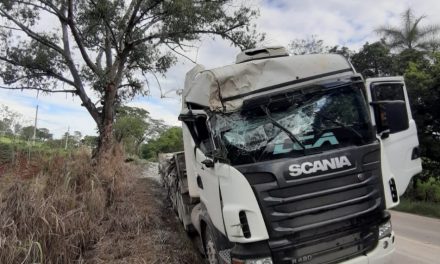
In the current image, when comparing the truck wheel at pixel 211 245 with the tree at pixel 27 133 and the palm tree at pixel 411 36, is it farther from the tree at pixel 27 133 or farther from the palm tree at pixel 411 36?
the palm tree at pixel 411 36

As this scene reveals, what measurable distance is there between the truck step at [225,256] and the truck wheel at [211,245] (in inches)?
7.5

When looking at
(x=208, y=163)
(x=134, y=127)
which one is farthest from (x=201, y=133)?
(x=134, y=127)

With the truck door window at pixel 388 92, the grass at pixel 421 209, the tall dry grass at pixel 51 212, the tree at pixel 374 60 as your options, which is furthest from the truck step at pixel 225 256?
the tree at pixel 374 60

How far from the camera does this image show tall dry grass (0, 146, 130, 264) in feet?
17.5

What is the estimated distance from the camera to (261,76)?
16.5 feet

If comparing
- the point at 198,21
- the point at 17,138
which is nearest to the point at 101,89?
the point at 198,21

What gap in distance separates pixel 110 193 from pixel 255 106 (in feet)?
17.4

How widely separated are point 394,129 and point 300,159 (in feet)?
5.41

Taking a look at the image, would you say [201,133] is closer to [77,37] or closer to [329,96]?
[329,96]

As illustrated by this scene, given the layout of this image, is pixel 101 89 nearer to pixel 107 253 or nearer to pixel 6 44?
pixel 6 44

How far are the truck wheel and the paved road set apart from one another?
2.78 meters

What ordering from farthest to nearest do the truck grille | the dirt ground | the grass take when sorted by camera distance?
the grass, the dirt ground, the truck grille

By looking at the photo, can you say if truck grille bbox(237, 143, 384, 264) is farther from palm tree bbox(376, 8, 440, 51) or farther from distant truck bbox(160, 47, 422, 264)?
palm tree bbox(376, 8, 440, 51)

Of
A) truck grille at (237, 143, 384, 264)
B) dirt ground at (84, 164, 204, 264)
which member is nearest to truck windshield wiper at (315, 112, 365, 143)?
truck grille at (237, 143, 384, 264)
